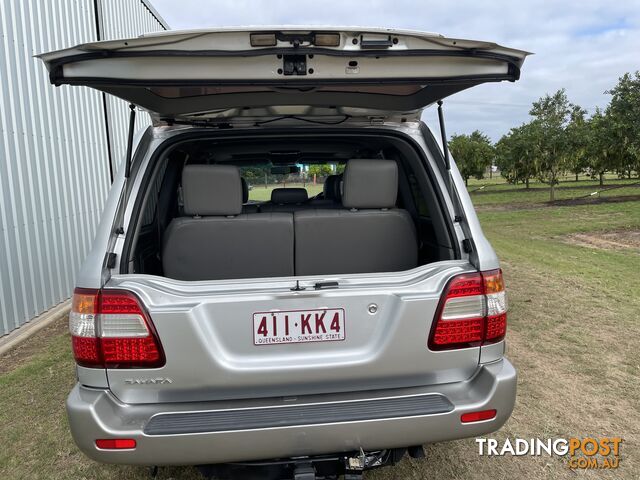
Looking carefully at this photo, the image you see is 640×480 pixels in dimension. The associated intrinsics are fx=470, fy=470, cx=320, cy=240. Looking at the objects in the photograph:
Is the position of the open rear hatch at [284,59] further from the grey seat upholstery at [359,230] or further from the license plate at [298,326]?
the license plate at [298,326]

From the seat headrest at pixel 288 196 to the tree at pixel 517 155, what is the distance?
22.5m

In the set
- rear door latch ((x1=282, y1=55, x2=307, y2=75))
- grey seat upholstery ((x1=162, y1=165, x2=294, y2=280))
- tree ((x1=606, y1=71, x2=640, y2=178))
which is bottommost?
grey seat upholstery ((x1=162, y1=165, x2=294, y2=280))

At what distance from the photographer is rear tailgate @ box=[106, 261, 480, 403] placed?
190 centimetres

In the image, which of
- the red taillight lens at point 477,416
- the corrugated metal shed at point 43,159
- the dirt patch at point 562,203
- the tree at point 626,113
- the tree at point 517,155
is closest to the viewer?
the red taillight lens at point 477,416

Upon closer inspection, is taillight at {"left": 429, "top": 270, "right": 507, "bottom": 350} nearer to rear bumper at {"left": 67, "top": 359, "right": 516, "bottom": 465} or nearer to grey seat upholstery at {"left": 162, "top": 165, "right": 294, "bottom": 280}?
rear bumper at {"left": 67, "top": 359, "right": 516, "bottom": 465}

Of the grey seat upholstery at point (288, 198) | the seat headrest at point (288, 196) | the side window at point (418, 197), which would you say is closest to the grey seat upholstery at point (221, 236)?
the side window at point (418, 197)

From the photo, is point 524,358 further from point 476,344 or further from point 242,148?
point 242,148

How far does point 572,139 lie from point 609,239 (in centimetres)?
1355

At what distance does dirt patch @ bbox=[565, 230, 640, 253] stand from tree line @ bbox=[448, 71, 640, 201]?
27.6ft

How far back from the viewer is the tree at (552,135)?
894 inches

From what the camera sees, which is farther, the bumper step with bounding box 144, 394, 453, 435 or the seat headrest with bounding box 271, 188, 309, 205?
the seat headrest with bounding box 271, 188, 309, 205

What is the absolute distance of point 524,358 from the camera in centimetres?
415

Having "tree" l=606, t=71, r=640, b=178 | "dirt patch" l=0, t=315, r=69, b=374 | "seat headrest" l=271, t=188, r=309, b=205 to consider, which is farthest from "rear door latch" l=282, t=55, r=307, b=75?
"tree" l=606, t=71, r=640, b=178

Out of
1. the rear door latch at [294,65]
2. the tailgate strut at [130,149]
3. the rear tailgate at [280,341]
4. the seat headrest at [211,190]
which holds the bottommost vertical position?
the rear tailgate at [280,341]
